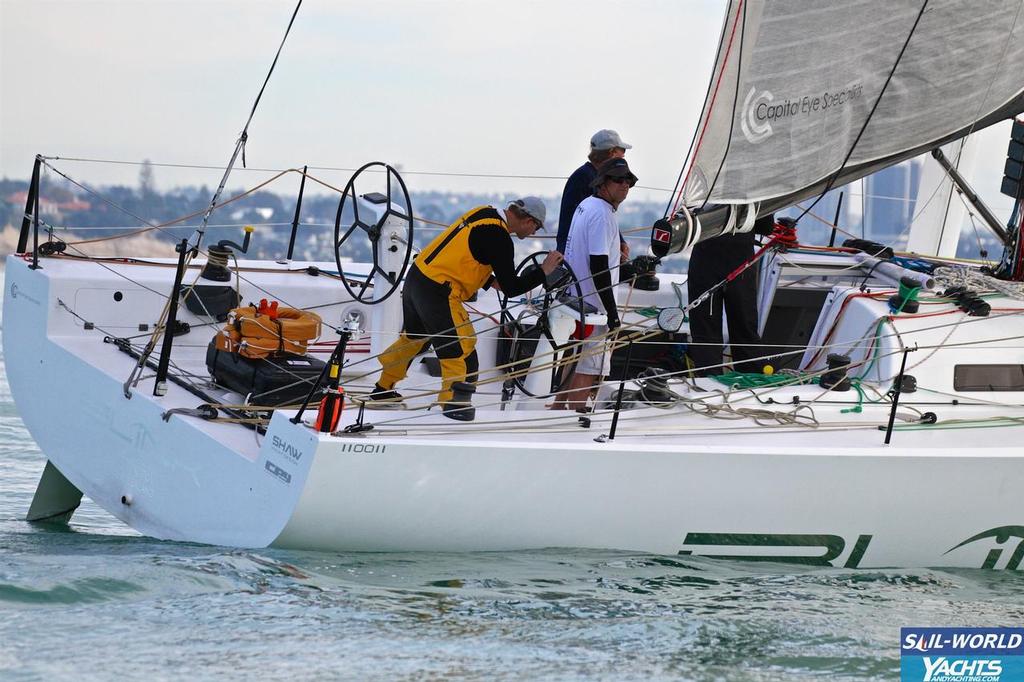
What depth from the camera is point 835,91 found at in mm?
5242

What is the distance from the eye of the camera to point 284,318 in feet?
17.5

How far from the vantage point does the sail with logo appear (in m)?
5.09

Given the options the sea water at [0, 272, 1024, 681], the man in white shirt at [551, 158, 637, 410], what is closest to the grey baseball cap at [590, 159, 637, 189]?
the man in white shirt at [551, 158, 637, 410]

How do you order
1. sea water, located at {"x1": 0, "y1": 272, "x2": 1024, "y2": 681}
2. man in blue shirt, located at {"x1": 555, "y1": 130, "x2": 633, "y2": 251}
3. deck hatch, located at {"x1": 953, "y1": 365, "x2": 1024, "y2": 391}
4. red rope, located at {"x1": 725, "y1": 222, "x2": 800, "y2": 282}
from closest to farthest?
sea water, located at {"x1": 0, "y1": 272, "x2": 1024, "y2": 681}
deck hatch, located at {"x1": 953, "y1": 365, "x2": 1024, "y2": 391}
man in blue shirt, located at {"x1": 555, "y1": 130, "x2": 633, "y2": 251}
red rope, located at {"x1": 725, "y1": 222, "x2": 800, "y2": 282}

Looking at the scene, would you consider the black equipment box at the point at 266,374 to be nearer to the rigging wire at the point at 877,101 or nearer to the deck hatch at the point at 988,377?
the rigging wire at the point at 877,101

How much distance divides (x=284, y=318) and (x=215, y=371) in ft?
1.09

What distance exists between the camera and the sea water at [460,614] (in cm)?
382

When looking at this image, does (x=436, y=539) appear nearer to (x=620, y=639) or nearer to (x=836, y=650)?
Result: (x=620, y=639)

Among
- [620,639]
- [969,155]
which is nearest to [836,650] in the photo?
[620,639]

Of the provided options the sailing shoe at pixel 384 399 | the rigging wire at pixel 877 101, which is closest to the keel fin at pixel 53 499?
the sailing shoe at pixel 384 399

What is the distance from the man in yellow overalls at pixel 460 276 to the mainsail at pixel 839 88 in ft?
2.18

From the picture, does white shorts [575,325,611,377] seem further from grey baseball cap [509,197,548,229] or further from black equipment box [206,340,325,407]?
black equipment box [206,340,325,407]

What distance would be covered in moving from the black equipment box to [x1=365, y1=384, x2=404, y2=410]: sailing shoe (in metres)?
0.24

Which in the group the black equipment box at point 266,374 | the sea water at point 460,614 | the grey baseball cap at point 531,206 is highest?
the grey baseball cap at point 531,206
